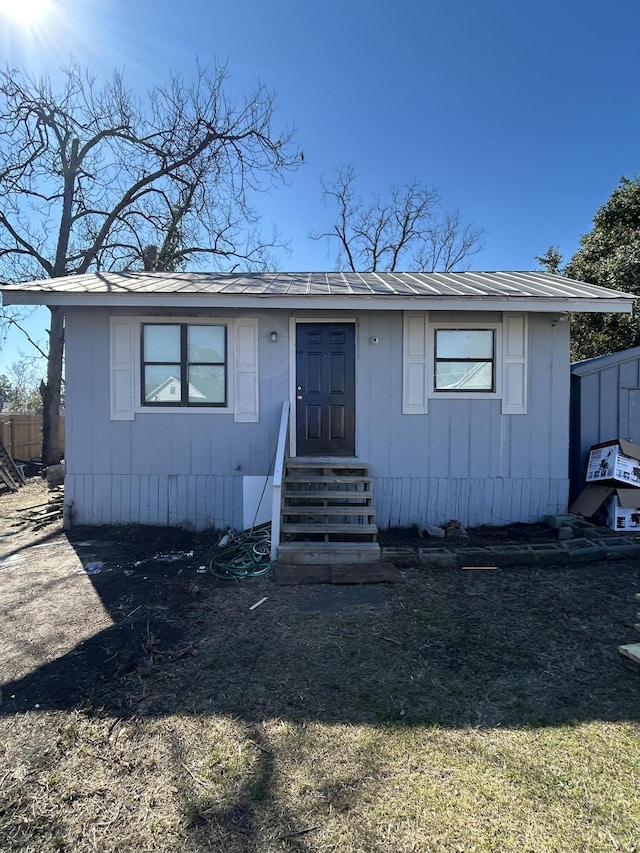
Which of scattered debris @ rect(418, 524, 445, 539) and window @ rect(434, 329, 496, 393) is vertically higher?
window @ rect(434, 329, 496, 393)

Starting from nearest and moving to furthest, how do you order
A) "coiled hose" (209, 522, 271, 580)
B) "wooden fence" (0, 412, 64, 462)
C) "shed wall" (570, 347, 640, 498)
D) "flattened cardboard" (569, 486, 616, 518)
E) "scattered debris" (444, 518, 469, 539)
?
"coiled hose" (209, 522, 271, 580)
"scattered debris" (444, 518, 469, 539)
"flattened cardboard" (569, 486, 616, 518)
"shed wall" (570, 347, 640, 498)
"wooden fence" (0, 412, 64, 462)

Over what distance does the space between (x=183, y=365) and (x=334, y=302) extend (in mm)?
2286

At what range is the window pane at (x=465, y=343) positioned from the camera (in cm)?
596

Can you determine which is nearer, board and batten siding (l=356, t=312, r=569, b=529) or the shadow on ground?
the shadow on ground

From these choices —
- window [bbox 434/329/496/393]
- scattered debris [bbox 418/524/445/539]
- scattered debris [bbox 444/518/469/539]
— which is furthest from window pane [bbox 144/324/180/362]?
scattered debris [bbox 444/518/469/539]

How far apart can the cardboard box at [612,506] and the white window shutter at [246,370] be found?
4805mm

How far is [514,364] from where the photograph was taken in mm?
5902

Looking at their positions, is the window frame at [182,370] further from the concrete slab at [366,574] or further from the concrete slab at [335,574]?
the concrete slab at [366,574]

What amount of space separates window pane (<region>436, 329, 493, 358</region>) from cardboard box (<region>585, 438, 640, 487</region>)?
2.04 metres

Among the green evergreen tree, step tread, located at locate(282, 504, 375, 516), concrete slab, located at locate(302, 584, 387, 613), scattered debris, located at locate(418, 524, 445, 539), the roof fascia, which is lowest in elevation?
concrete slab, located at locate(302, 584, 387, 613)

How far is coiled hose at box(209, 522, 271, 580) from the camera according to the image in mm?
4586

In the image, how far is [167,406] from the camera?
5930 mm

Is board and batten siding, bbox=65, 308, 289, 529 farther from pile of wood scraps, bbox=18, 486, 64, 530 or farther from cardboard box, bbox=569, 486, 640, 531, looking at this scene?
cardboard box, bbox=569, 486, 640, 531

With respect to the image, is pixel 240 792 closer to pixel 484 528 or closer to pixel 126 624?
pixel 126 624
